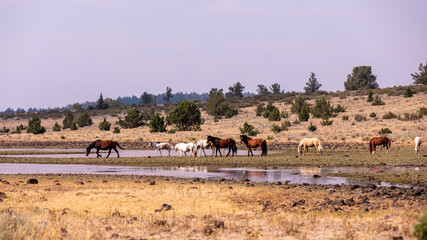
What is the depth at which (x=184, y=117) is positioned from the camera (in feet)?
231

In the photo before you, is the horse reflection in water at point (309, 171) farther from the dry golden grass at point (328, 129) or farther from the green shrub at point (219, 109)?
the green shrub at point (219, 109)

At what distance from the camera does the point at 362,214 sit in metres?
13.4

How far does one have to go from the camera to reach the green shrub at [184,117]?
2756 inches

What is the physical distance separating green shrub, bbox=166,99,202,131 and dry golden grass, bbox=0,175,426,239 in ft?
163

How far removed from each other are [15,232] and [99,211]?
429 centimetres

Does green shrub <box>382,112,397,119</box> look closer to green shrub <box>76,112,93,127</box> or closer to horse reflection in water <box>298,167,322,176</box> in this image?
horse reflection in water <box>298,167,322,176</box>

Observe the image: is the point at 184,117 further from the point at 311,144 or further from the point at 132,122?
the point at 311,144

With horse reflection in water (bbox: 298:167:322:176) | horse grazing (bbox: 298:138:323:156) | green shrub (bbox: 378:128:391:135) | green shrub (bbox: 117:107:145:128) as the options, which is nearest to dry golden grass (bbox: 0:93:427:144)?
green shrub (bbox: 378:128:391:135)

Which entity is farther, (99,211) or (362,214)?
(99,211)

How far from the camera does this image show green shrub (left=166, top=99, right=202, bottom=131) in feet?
230

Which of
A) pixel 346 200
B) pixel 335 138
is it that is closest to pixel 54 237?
pixel 346 200

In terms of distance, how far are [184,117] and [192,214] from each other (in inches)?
2228

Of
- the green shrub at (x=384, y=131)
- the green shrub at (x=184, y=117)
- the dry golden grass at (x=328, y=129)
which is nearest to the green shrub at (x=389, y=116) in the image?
the dry golden grass at (x=328, y=129)

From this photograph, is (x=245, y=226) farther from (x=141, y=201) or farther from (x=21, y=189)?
(x=21, y=189)
